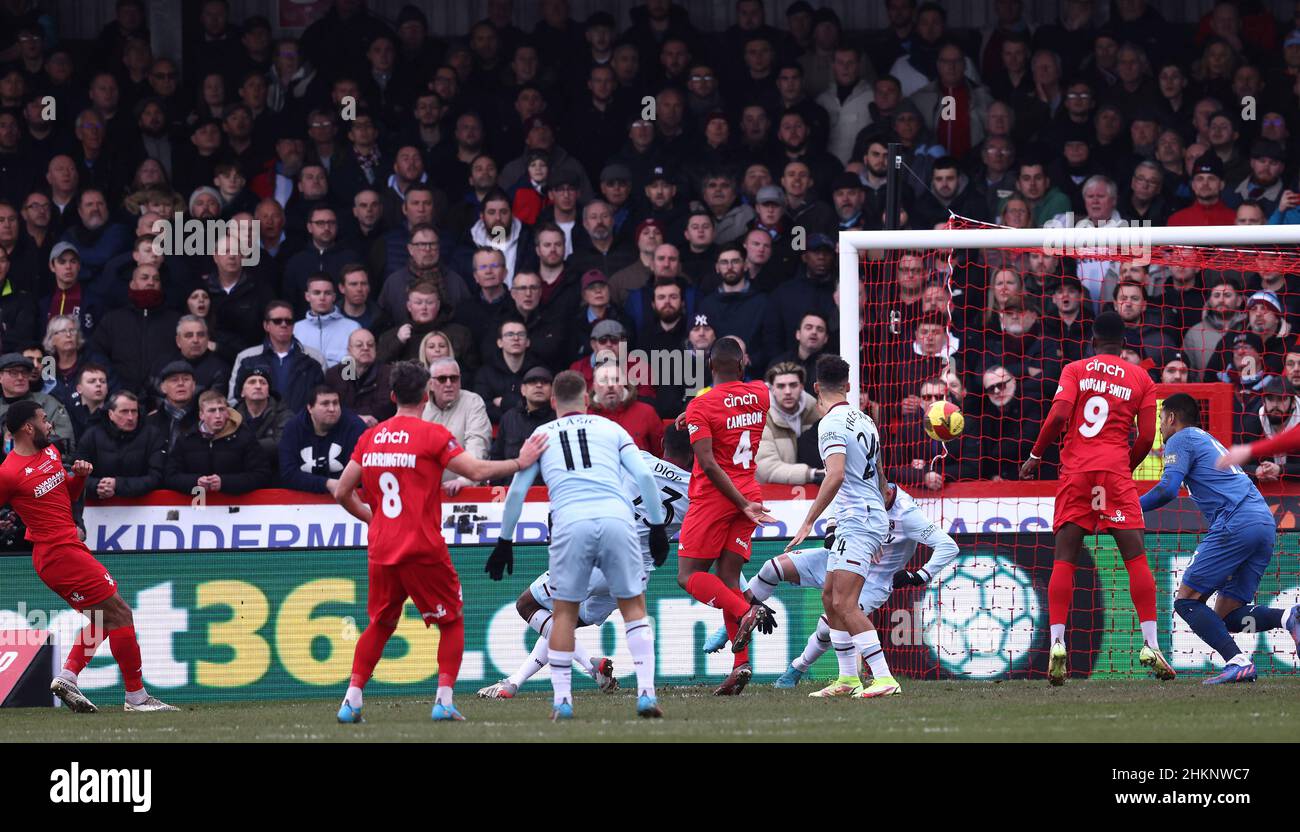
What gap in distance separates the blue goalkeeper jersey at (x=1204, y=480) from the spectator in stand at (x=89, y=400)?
8.37 m

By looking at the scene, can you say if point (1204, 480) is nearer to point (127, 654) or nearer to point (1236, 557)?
point (1236, 557)

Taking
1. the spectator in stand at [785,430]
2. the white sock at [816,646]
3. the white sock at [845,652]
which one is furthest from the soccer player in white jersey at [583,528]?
the spectator in stand at [785,430]

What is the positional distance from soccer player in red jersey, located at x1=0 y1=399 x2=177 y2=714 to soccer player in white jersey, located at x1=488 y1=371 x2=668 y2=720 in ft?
13.4

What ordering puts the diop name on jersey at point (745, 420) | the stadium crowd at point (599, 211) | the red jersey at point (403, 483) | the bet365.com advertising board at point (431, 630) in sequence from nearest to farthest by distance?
the red jersey at point (403, 483) < the diop name on jersey at point (745, 420) < the bet365.com advertising board at point (431, 630) < the stadium crowd at point (599, 211)

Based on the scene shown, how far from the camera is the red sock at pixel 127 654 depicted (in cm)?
1271

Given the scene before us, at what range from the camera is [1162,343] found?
14625mm

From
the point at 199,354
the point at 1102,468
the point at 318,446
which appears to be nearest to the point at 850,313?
the point at 1102,468

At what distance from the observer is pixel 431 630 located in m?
13.8

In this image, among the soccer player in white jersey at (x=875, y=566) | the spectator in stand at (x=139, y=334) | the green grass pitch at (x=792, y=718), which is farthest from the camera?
the spectator in stand at (x=139, y=334)

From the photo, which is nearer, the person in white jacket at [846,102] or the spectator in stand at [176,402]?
the spectator in stand at [176,402]

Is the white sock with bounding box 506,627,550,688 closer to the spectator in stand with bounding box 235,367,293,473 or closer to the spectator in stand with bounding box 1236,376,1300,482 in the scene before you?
the spectator in stand with bounding box 235,367,293,473

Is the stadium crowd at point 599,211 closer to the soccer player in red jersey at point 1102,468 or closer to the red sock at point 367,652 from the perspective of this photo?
the soccer player in red jersey at point 1102,468

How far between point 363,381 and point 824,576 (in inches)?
183

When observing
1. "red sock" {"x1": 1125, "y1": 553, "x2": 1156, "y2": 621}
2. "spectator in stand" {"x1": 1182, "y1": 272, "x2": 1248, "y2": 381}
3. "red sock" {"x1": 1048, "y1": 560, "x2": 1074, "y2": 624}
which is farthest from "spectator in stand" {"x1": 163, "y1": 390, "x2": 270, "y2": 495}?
"spectator in stand" {"x1": 1182, "y1": 272, "x2": 1248, "y2": 381}
